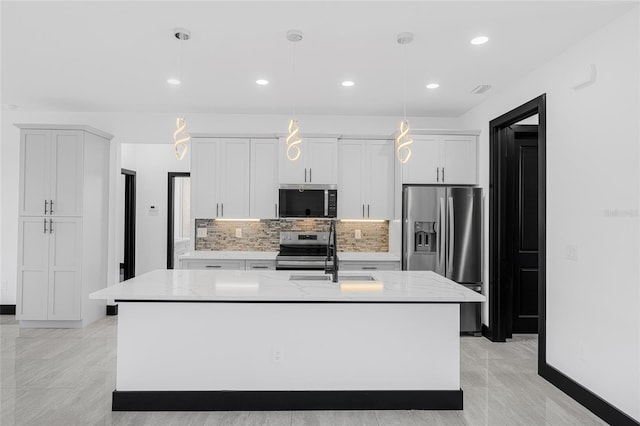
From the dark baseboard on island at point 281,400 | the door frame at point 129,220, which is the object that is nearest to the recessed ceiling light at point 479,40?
the dark baseboard on island at point 281,400

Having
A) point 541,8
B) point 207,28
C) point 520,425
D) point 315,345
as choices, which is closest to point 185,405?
point 315,345

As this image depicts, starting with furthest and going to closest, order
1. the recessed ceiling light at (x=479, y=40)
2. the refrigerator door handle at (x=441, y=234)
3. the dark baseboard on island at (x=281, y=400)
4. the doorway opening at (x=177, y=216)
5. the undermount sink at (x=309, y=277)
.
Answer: the doorway opening at (x=177, y=216) → the refrigerator door handle at (x=441, y=234) → the undermount sink at (x=309, y=277) → the recessed ceiling light at (x=479, y=40) → the dark baseboard on island at (x=281, y=400)

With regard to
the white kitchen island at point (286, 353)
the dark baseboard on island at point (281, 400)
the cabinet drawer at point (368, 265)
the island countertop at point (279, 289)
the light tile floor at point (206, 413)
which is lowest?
the light tile floor at point (206, 413)

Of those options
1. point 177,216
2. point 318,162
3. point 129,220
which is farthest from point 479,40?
point 177,216

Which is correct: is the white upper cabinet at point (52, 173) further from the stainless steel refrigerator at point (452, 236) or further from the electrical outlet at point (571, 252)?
the electrical outlet at point (571, 252)

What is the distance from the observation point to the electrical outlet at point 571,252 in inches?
121

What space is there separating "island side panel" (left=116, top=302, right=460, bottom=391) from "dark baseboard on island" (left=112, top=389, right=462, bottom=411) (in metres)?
0.04

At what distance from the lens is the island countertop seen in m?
2.52

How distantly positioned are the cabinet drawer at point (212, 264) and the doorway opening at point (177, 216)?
2095 millimetres

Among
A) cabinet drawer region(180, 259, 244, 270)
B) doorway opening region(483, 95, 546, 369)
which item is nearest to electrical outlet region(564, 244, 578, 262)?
doorway opening region(483, 95, 546, 369)

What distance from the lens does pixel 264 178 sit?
5117mm

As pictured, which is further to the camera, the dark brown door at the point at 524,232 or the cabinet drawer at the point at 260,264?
the cabinet drawer at the point at 260,264

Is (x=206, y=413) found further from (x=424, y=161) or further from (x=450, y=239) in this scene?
(x=424, y=161)

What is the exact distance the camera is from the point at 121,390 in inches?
109
